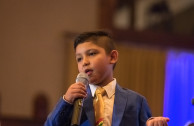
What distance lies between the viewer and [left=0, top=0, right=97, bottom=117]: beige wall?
5.63m

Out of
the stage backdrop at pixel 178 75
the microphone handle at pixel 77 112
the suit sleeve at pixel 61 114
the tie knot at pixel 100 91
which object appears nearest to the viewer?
the microphone handle at pixel 77 112

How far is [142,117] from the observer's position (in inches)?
71.1

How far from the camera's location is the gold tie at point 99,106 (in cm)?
175

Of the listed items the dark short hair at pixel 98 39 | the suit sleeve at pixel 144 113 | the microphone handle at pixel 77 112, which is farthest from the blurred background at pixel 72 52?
the microphone handle at pixel 77 112

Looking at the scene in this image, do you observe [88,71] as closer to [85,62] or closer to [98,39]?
[85,62]

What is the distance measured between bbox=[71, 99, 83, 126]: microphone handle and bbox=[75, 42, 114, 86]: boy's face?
0.24 metres

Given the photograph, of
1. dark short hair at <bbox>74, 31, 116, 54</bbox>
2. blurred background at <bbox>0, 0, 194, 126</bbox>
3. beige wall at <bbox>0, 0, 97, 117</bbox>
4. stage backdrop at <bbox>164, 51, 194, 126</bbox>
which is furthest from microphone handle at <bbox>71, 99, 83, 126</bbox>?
beige wall at <bbox>0, 0, 97, 117</bbox>

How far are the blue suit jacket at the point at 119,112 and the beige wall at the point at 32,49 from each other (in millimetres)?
3860

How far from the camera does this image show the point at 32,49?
578 cm

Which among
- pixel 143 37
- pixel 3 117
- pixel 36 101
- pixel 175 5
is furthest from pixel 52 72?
pixel 175 5

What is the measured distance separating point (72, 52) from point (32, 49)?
1.63 ft

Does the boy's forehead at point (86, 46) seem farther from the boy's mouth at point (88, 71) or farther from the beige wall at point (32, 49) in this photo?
the beige wall at point (32, 49)

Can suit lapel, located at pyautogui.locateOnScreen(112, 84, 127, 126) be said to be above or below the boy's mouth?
below

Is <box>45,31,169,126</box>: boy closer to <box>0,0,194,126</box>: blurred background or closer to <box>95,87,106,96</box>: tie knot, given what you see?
<box>95,87,106,96</box>: tie knot
